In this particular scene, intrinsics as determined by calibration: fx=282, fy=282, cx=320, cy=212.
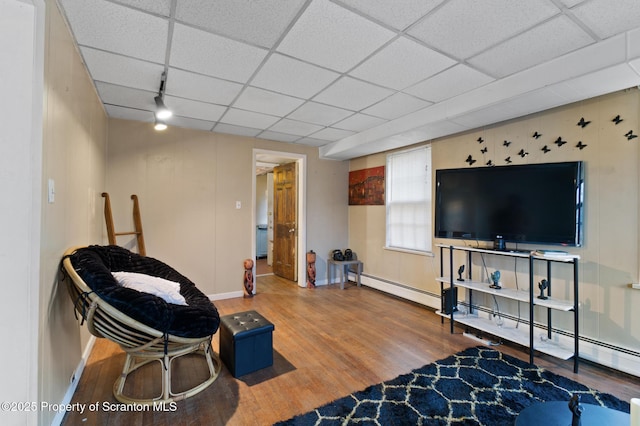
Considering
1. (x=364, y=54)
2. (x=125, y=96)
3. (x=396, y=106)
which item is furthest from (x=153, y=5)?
(x=396, y=106)

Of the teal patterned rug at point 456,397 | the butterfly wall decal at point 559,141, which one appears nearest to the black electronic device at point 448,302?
the teal patterned rug at point 456,397

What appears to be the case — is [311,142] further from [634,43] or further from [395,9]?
[634,43]

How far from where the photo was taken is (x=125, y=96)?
297 centimetres

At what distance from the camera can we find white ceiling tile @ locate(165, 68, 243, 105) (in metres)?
2.54

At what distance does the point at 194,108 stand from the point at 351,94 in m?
1.85

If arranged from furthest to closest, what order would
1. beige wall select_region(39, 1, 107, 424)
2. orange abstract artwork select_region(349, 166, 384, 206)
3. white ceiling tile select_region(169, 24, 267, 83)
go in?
orange abstract artwork select_region(349, 166, 384, 206), white ceiling tile select_region(169, 24, 267, 83), beige wall select_region(39, 1, 107, 424)

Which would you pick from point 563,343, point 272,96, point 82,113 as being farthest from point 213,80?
point 563,343

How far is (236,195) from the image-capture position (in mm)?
4535

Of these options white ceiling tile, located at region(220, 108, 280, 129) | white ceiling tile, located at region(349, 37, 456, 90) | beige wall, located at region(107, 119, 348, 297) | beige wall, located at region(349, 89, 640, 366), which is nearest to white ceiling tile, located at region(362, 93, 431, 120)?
white ceiling tile, located at region(349, 37, 456, 90)

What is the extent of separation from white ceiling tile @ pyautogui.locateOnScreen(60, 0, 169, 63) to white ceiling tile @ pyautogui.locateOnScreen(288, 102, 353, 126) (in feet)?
5.08

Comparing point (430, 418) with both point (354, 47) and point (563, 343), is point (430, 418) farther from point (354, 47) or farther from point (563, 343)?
point (354, 47)

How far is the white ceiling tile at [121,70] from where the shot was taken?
2.21 meters

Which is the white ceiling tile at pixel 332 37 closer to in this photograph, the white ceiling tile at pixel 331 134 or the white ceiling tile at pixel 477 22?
the white ceiling tile at pixel 477 22

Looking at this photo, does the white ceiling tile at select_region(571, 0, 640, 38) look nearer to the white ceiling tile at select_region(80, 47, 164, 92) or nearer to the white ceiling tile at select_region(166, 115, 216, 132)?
the white ceiling tile at select_region(80, 47, 164, 92)
